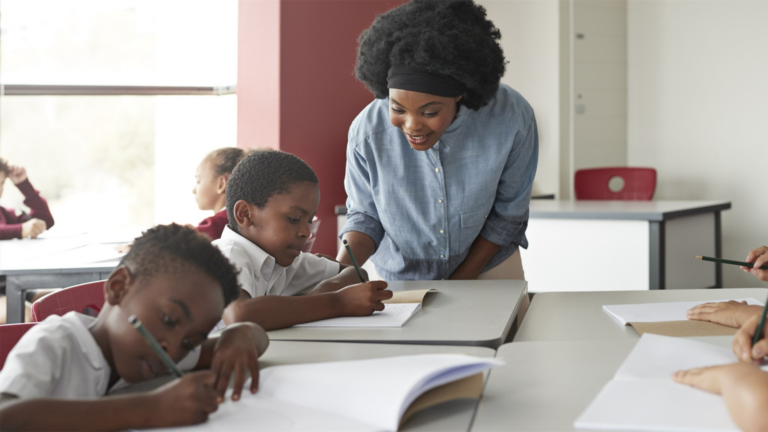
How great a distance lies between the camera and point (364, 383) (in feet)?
2.50

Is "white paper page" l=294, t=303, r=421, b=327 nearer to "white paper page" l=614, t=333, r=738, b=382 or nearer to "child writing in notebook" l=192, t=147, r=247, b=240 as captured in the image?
"white paper page" l=614, t=333, r=738, b=382

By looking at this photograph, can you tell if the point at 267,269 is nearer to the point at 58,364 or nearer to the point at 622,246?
the point at 58,364

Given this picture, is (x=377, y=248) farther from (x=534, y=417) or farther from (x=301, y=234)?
(x=534, y=417)

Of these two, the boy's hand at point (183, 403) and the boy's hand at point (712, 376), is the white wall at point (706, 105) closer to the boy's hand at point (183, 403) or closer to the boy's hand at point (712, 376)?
the boy's hand at point (712, 376)

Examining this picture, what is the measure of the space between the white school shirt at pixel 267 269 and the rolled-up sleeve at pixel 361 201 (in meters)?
0.15

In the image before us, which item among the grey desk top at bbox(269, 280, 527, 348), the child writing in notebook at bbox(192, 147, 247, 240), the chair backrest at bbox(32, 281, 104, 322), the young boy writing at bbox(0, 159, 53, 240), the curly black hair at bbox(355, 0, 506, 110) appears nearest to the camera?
the grey desk top at bbox(269, 280, 527, 348)

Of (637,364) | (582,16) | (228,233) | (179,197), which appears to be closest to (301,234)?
(228,233)

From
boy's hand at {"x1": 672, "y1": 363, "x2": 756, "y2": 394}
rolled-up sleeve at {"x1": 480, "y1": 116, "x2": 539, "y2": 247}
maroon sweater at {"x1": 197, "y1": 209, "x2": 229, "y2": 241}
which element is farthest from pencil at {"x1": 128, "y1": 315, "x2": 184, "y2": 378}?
maroon sweater at {"x1": 197, "y1": 209, "x2": 229, "y2": 241}

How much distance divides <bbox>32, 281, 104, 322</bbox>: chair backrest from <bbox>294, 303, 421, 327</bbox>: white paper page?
523mm

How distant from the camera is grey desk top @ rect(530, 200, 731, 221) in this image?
112 inches

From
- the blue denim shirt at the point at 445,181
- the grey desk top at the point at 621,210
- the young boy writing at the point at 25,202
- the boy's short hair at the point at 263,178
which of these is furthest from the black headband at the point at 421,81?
the young boy writing at the point at 25,202

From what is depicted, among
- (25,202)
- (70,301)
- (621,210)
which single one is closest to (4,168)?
(25,202)

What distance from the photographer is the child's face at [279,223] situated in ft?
4.42

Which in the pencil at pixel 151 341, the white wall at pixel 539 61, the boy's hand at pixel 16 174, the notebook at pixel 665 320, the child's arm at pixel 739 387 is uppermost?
the white wall at pixel 539 61
